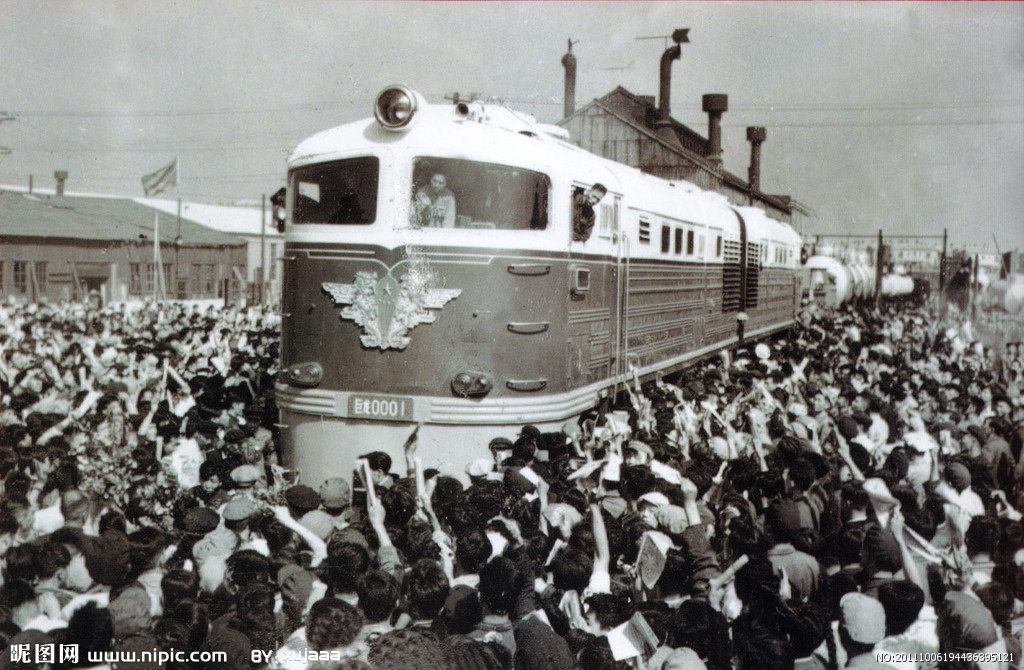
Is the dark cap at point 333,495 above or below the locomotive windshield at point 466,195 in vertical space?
below

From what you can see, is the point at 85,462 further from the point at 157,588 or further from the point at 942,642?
the point at 942,642

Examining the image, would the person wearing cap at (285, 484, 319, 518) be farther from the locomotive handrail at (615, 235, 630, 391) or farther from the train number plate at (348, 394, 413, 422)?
the locomotive handrail at (615, 235, 630, 391)

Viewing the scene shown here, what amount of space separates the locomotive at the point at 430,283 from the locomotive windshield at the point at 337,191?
0.04 ft

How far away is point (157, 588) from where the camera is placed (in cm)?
481

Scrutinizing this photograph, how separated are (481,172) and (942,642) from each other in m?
4.88

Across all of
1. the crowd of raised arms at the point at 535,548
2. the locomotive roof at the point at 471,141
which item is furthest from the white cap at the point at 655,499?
the locomotive roof at the point at 471,141

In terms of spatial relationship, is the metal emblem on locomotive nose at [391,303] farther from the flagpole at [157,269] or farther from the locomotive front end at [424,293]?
the flagpole at [157,269]

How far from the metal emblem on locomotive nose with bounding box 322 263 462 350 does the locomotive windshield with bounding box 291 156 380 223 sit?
56 centimetres

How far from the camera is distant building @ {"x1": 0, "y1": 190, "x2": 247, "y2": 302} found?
25859 millimetres

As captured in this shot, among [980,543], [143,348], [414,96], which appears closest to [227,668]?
[980,543]

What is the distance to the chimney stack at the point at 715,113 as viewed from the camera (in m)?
32.2

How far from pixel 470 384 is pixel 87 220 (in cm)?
2492

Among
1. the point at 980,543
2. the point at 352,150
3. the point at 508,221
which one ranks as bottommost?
the point at 980,543

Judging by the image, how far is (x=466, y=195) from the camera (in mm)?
7270
